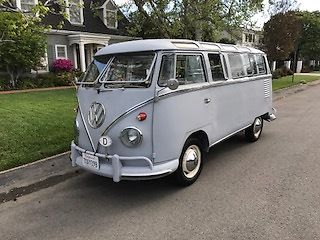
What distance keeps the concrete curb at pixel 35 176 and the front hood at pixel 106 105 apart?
1067mm

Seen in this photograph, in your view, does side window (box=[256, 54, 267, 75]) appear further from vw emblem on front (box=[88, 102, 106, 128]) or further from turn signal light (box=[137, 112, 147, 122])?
vw emblem on front (box=[88, 102, 106, 128])

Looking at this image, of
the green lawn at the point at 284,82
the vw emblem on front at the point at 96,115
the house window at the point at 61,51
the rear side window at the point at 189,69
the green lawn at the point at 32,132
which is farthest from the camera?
the house window at the point at 61,51

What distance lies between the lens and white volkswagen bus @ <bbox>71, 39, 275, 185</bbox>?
4484 millimetres

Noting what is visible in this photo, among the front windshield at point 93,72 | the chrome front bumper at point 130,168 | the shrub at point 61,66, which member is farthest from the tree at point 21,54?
the chrome front bumper at point 130,168

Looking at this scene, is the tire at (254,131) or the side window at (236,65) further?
the tire at (254,131)

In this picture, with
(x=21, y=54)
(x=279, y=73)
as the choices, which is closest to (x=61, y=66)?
(x=21, y=54)

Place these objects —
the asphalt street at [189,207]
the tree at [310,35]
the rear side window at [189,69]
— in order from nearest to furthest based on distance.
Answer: the asphalt street at [189,207]
the rear side window at [189,69]
the tree at [310,35]

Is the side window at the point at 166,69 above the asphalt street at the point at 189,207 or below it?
above

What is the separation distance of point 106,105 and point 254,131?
170 inches

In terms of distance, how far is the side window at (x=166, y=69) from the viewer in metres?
4.70

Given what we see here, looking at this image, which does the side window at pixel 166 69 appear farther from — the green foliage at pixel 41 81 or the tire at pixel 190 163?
the green foliage at pixel 41 81

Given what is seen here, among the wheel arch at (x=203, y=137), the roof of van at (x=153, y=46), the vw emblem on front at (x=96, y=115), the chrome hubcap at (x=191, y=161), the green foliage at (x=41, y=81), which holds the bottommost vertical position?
the green foliage at (x=41, y=81)

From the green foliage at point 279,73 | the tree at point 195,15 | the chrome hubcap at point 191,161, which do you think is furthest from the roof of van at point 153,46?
the green foliage at point 279,73

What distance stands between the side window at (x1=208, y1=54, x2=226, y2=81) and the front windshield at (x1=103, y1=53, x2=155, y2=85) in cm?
135
